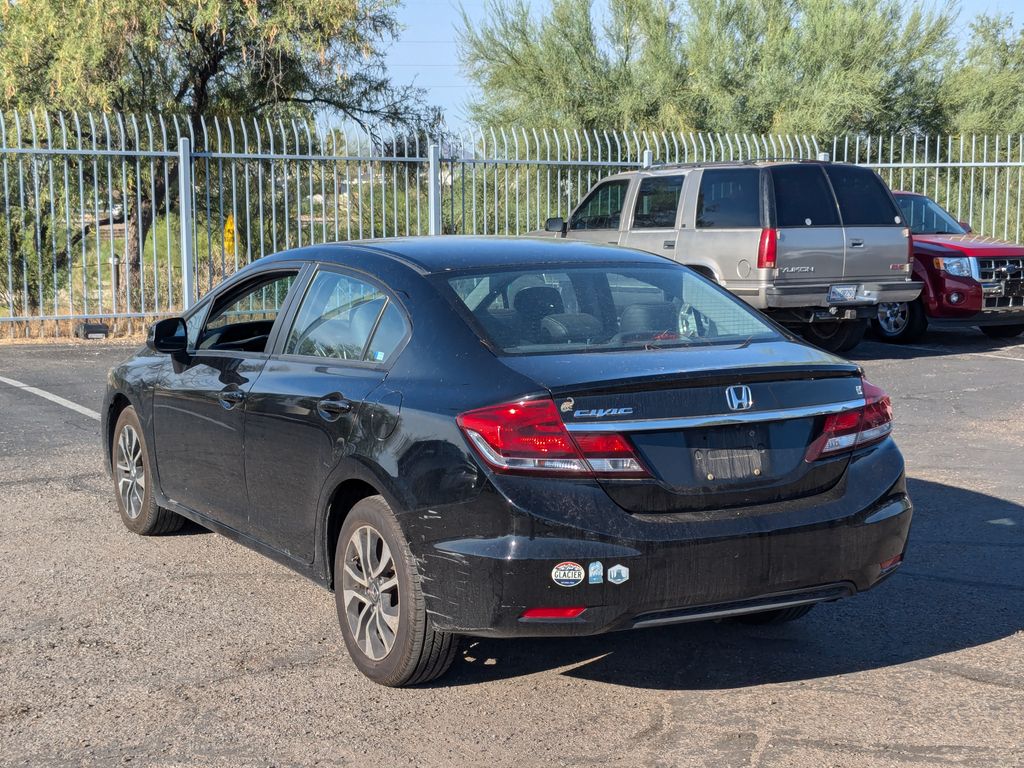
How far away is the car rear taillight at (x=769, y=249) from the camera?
1297 cm

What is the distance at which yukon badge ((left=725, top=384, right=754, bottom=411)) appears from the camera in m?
4.13

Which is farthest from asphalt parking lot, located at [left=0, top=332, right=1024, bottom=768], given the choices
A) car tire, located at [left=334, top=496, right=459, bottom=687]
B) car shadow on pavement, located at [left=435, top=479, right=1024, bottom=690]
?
car tire, located at [left=334, top=496, right=459, bottom=687]

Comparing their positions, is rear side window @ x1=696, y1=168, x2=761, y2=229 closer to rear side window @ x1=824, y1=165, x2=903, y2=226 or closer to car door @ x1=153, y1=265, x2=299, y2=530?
rear side window @ x1=824, y1=165, x2=903, y2=226

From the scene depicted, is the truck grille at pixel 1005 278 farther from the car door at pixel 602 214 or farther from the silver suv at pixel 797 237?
the car door at pixel 602 214

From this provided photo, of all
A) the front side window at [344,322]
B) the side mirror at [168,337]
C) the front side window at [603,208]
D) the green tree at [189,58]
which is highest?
the green tree at [189,58]

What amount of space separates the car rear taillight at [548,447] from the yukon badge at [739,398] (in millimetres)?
383

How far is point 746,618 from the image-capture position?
523 centimetres

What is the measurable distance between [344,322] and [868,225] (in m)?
9.55

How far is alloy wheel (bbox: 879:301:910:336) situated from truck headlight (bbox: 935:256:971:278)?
72 cm

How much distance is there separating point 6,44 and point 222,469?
15.7 metres

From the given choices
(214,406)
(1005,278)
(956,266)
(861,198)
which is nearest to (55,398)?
(214,406)

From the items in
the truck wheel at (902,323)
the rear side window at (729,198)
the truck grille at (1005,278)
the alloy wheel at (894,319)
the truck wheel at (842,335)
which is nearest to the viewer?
the rear side window at (729,198)

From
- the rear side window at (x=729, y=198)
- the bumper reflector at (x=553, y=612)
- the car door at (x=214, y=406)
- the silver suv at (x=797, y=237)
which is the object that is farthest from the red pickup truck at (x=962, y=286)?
the bumper reflector at (x=553, y=612)

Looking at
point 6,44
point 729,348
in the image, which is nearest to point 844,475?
point 729,348
